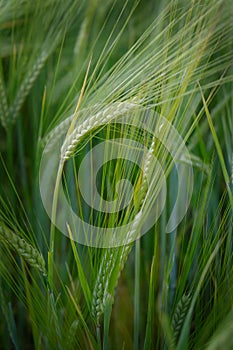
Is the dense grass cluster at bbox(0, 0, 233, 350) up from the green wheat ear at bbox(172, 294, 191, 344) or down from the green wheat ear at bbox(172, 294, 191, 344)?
up

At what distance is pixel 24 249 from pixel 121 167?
14cm

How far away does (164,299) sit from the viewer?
22.0 inches

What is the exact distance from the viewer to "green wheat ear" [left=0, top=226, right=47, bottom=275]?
20.7 inches

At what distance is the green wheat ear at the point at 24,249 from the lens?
0.53m

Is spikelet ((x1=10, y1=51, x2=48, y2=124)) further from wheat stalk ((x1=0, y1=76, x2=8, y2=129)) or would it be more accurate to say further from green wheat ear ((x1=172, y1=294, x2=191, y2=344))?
green wheat ear ((x1=172, y1=294, x2=191, y2=344))

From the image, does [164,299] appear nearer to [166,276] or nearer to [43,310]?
[166,276]

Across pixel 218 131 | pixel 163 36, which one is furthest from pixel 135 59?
pixel 218 131

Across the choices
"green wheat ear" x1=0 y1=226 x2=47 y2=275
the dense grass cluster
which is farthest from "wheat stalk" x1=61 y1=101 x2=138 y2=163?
"green wheat ear" x1=0 y1=226 x2=47 y2=275

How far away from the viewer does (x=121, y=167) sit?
511mm

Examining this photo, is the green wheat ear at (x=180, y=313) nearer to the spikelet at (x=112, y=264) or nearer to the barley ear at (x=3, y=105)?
the spikelet at (x=112, y=264)

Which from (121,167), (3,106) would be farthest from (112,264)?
(3,106)

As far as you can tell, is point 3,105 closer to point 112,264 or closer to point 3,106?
point 3,106

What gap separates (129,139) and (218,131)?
177mm

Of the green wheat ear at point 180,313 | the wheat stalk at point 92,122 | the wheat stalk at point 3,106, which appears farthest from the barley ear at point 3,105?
the green wheat ear at point 180,313
